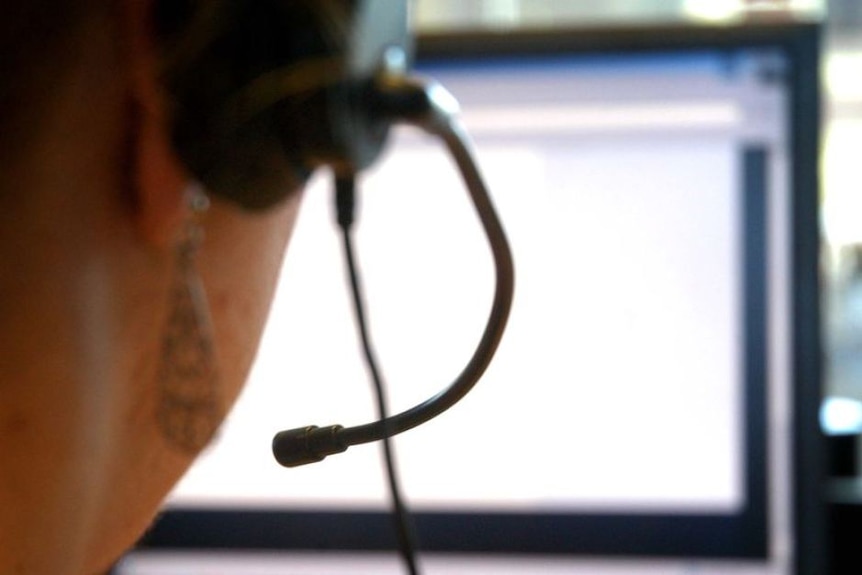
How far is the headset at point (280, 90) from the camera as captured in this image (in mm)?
273

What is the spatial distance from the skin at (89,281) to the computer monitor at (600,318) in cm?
35

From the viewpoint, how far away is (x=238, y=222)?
1.08 feet

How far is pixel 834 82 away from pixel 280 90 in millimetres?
2731

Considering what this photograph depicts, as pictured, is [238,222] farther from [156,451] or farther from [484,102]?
[484,102]

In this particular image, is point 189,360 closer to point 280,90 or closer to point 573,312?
point 280,90

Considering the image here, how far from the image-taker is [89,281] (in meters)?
0.29

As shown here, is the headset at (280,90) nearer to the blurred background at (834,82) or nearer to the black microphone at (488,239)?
the black microphone at (488,239)

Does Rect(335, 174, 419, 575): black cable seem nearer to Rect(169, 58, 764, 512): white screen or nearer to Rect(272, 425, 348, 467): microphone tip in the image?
Rect(272, 425, 348, 467): microphone tip

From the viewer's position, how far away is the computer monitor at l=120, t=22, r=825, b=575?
660 millimetres

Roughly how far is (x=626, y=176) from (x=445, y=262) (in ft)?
0.45

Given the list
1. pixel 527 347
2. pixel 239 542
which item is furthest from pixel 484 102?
pixel 239 542

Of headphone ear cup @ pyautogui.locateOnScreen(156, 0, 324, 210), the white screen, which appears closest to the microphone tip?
headphone ear cup @ pyautogui.locateOnScreen(156, 0, 324, 210)

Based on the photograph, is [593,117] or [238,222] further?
[593,117]

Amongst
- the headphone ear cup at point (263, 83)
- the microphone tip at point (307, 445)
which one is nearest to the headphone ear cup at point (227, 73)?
the headphone ear cup at point (263, 83)
